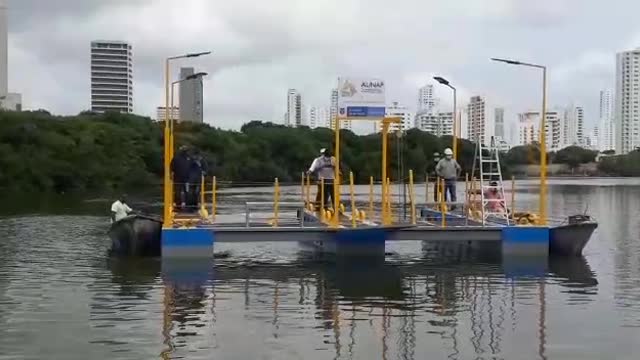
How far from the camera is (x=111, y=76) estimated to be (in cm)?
10606

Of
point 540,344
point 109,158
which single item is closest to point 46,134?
point 109,158

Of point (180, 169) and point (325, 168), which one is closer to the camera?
point (325, 168)

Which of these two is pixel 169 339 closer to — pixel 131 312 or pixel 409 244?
pixel 131 312

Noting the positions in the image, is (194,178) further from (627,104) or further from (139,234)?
(627,104)

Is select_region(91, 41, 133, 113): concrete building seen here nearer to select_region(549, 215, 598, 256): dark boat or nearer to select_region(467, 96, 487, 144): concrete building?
select_region(467, 96, 487, 144): concrete building

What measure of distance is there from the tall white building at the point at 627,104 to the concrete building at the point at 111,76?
77.9 m

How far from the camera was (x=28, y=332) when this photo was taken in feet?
38.4

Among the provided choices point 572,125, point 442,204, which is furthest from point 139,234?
point 572,125

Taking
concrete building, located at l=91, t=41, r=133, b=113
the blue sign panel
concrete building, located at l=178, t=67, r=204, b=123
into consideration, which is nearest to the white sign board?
the blue sign panel

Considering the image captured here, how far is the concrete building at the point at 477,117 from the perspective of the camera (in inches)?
1043

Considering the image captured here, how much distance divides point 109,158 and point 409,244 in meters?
67.7

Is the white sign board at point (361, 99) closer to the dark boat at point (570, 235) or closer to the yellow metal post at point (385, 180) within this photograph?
the yellow metal post at point (385, 180)

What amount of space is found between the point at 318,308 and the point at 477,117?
15.3m

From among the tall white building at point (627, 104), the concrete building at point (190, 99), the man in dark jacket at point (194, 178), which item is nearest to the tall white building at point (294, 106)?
the concrete building at point (190, 99)
